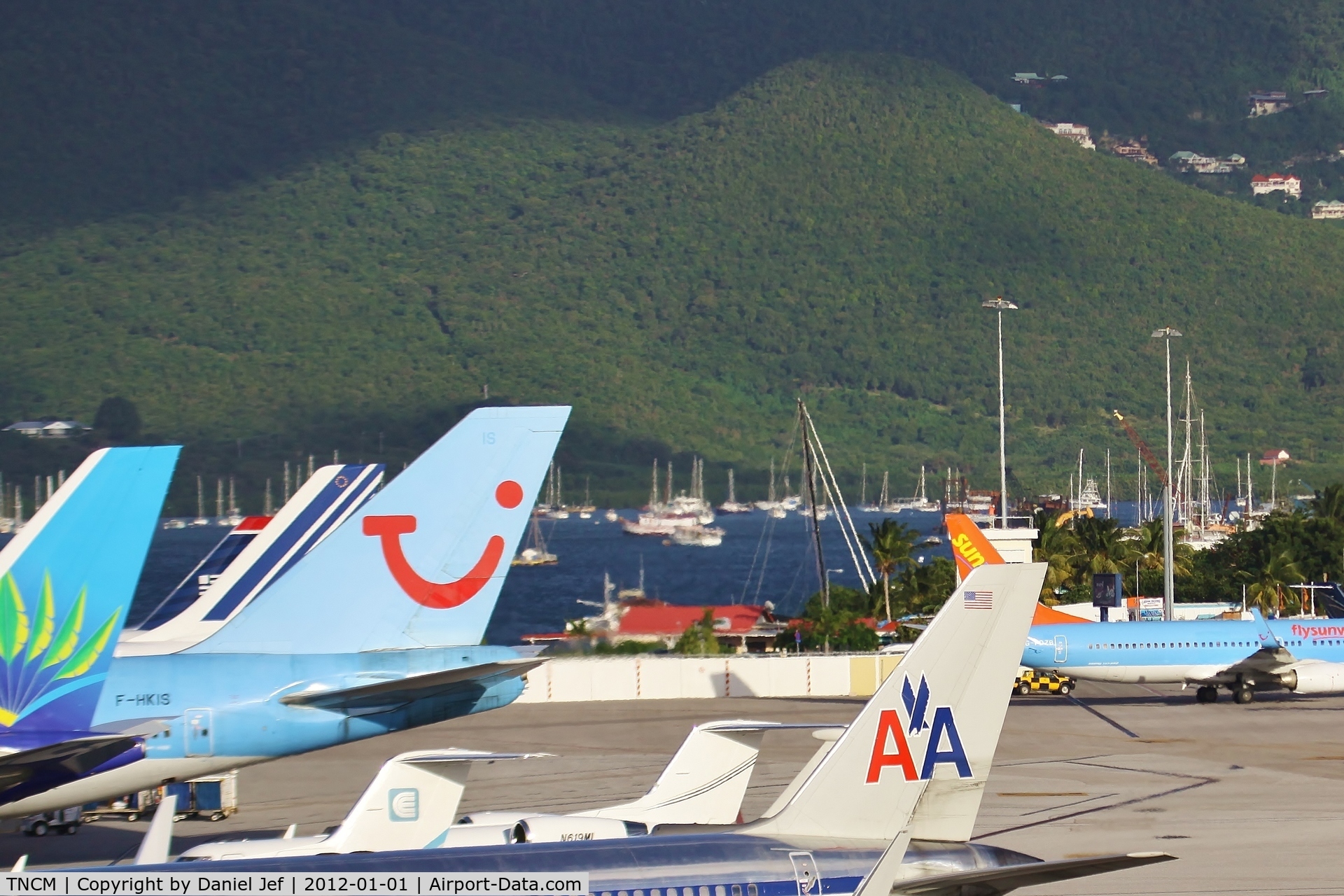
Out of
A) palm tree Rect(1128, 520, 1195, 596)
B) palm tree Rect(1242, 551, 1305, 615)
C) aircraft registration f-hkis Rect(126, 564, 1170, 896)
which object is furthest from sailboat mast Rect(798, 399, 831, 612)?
aircraft registration f-hkis Rect(126, 564, 1170, 896)

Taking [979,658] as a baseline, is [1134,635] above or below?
below

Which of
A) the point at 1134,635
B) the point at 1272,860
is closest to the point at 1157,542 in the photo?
the point at 1134,635

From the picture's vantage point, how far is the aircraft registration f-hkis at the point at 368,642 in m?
21.1

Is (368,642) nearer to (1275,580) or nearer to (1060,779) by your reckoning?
(1060,779)

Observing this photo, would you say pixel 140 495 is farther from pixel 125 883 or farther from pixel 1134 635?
pixel 1134 635

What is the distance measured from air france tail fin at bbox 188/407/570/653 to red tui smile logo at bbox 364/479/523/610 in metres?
0.01

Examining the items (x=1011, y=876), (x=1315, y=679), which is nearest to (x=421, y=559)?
(x=1011, y=876)

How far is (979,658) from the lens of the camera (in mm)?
15742

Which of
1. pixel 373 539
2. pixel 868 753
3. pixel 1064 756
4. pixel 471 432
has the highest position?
pixel 471 432

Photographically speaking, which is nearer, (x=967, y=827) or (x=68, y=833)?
(x=967, y=827)

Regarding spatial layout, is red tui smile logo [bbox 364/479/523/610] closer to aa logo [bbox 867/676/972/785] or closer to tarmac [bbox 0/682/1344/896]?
aa logo [bbox 867/676/972/785]

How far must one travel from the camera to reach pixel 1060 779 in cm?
3741

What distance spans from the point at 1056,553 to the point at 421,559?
7058cm

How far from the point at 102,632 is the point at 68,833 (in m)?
12.8
